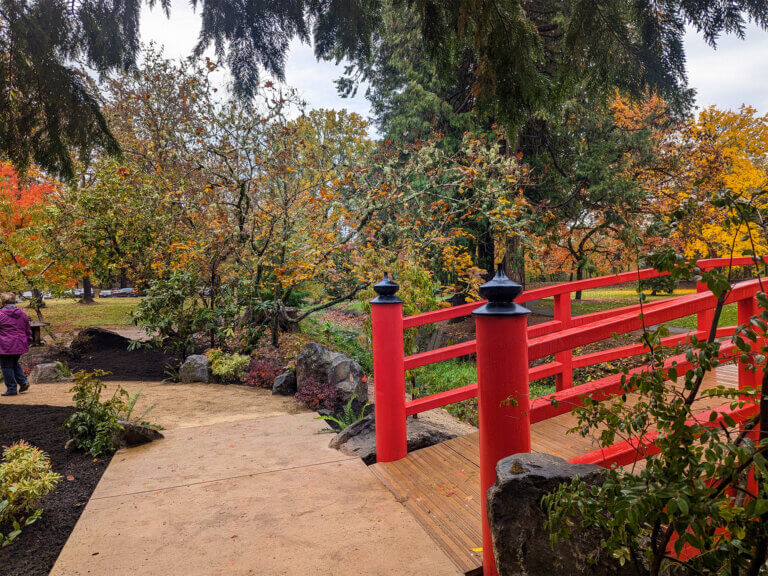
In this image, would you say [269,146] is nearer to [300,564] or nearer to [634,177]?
[300,564]

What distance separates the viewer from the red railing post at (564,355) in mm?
4070

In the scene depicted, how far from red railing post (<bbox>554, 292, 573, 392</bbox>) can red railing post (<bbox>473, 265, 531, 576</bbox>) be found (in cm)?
205

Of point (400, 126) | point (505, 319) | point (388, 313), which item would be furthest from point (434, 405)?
point (400, 126)

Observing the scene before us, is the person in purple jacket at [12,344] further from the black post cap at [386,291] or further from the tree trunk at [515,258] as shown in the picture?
the tree trunk at [515,258]

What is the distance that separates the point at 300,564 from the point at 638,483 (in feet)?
5.94

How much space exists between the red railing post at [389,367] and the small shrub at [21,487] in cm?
225

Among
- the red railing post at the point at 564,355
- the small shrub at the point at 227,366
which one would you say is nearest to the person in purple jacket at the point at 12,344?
the small shrub at the point at 227,366

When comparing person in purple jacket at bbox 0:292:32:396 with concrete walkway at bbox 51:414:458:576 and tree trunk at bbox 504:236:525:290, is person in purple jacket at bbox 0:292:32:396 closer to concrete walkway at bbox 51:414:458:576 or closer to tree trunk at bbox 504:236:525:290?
concrete walkway at bbox 51:414:458:576

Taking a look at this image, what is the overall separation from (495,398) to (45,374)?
9172 millimetres

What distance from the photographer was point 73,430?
4469 millimetres

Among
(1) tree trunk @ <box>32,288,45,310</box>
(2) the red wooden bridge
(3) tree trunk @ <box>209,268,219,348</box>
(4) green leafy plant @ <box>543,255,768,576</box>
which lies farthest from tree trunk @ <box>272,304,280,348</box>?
(4) green leafy plant @ <box>543,255,768,576</box>

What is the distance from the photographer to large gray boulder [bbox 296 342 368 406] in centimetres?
652

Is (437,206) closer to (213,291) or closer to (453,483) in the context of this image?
(213,291)

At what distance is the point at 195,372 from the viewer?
8.16 m
